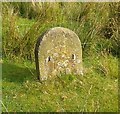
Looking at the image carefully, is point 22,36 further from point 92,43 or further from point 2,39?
point 92,43

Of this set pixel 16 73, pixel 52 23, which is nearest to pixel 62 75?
pixel 16 73

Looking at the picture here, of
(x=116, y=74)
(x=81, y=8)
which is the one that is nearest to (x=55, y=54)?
(x=116, y=74)

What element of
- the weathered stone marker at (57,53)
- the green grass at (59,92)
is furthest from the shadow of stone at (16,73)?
the weathered stone marker at (57,53)

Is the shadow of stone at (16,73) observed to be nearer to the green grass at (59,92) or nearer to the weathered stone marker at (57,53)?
the green grass at (59,92)

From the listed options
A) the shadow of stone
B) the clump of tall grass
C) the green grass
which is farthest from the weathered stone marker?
the clump of tall grass

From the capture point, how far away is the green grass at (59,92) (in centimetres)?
457

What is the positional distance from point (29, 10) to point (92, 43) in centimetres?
210

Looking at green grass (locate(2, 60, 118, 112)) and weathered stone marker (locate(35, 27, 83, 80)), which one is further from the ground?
weathered stone marker (locate(35, 27, 83, 80))

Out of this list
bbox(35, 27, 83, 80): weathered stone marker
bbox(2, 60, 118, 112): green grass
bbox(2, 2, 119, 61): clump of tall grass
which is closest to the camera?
bbox(2, 60, 118, 112): green grass

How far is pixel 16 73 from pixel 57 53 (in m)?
0.65

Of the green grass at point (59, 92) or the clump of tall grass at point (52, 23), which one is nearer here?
the green grass at point (59, 92)

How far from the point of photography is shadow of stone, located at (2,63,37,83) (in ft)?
16.9

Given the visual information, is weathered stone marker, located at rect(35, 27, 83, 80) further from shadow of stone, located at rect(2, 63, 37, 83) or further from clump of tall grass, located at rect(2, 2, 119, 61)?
clump of tall grass, located at rect(2, 2, 119, 61)

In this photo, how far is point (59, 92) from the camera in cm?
486
